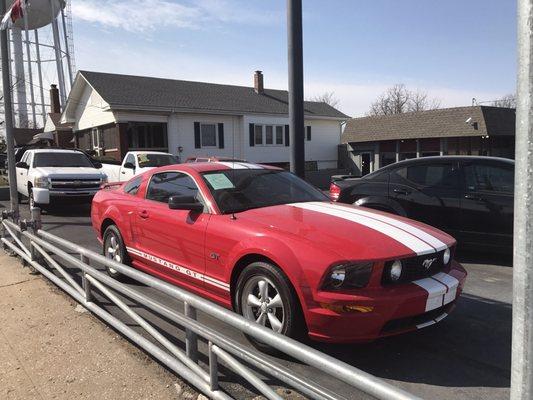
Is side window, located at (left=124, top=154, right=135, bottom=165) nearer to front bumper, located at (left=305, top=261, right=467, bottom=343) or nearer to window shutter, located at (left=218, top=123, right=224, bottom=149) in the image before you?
window shutter, located at (left=218, top=123, right=224, bottom=149)

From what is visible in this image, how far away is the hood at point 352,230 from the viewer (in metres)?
3.56

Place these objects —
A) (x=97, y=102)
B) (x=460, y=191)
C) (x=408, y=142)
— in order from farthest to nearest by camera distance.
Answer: (x=408, y=142)
(x=97, y=102)
(x=460, y=191)

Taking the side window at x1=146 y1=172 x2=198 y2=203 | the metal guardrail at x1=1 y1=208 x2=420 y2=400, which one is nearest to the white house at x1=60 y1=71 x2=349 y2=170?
the side window at x1=146 y1=172 x2=198 y2=203

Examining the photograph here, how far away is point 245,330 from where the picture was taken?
2.74 metres

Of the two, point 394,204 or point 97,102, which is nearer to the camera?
point 394,204

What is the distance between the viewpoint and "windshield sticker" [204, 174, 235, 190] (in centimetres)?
485

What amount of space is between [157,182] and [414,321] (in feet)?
11.1

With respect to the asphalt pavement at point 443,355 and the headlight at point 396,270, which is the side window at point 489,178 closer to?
the asphalt pavement at point 443,355

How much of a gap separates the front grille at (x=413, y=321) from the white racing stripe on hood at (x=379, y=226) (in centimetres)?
47

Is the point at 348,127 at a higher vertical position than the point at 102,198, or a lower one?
higher

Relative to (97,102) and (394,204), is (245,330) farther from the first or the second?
(97,102)

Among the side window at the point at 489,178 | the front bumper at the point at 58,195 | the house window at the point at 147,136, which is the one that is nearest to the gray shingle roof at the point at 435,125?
the house window at the point at 147,136

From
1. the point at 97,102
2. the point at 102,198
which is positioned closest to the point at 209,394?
the point at 102,198

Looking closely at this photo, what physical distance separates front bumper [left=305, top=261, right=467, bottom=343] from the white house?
22.7 m
